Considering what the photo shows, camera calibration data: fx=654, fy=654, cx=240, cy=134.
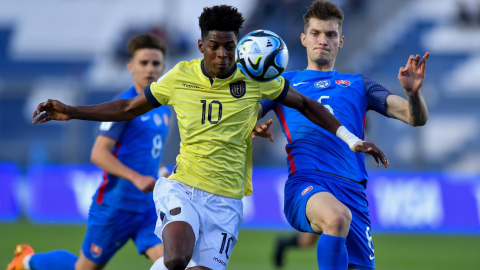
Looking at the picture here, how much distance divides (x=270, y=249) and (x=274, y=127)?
618cm

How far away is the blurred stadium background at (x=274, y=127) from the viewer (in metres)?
12.2

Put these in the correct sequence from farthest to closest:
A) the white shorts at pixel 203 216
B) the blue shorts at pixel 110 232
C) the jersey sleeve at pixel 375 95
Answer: the blue shorts at pixel 110 232
the jersey sleeve at pixel 375 95
the white shorts at pixel 203 216

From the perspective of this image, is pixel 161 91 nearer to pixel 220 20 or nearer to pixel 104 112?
pixel 104 112

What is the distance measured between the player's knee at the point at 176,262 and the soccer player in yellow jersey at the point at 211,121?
27cm

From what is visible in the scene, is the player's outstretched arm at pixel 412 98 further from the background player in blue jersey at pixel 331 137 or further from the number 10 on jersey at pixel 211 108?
the number 10 on jersey at pixel 211 108

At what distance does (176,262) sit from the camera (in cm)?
425

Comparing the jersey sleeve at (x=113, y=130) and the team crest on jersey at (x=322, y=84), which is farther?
the jersey sleeve at (x=113, y=130)

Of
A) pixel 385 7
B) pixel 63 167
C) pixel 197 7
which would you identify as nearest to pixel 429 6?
pixel 385 7

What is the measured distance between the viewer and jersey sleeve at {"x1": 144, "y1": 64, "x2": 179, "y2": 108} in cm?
484

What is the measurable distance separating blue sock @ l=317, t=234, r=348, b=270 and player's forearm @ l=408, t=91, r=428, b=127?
1.11 m

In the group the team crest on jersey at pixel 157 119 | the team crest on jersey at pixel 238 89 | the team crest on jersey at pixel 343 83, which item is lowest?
the team crest on jersey at pixel 157 119

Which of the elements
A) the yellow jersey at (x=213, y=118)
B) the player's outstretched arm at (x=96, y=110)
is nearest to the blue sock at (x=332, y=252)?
the yellow jersey at (x=213, y=118)

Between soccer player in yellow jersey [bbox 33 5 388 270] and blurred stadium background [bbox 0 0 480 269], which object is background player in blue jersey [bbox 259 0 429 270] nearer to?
soccer player in yellow jersey [bbox 33 5 388 270]

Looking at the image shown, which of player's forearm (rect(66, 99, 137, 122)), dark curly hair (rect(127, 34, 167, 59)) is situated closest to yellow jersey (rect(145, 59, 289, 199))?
player's forearm (rect(66, 99, 137, 122))
